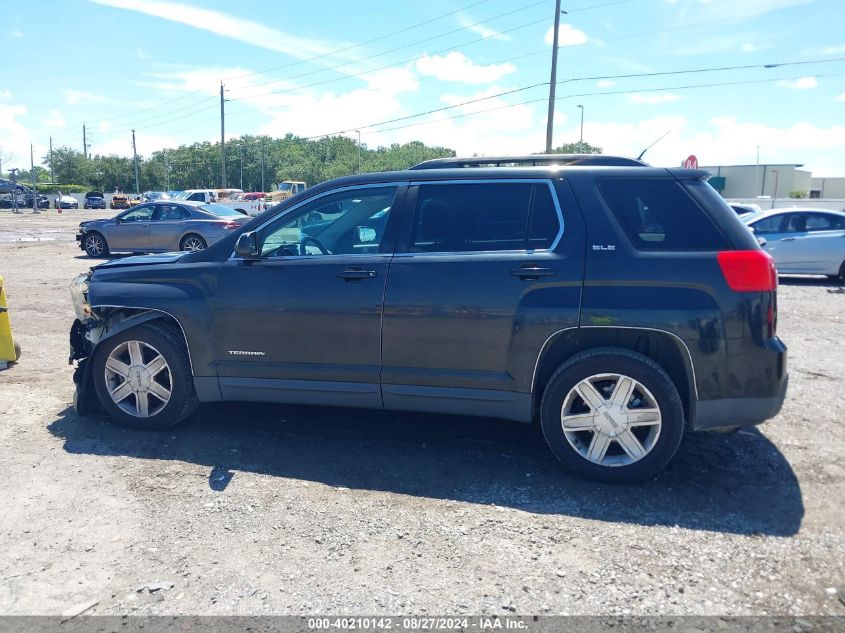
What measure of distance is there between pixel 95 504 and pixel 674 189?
3910 mm

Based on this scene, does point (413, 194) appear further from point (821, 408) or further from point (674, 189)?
point (821, 408)

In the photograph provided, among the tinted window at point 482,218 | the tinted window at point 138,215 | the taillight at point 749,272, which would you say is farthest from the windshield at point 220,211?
the taillight at point 749,272

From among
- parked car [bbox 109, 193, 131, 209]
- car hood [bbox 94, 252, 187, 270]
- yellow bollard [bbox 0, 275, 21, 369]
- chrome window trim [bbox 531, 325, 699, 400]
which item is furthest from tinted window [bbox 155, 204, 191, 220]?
parked car [bbox 109, 193, 131, 209]

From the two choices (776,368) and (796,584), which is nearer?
(796,584)

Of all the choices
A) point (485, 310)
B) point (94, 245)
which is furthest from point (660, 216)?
point (94, 245)

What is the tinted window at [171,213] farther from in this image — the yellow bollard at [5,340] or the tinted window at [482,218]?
the tinted window at [482,218]

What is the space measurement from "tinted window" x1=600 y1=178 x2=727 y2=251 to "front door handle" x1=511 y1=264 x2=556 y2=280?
0.54 metres

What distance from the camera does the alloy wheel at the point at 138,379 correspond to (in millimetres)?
5005

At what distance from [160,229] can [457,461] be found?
15.5 metres

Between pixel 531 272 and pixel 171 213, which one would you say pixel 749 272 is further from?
pixel 171 213

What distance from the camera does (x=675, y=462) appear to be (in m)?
4.50

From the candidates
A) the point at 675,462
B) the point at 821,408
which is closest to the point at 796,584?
the point at 675,462

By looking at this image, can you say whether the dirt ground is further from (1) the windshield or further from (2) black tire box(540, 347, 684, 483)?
(1) the windshield

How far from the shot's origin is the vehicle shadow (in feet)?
12.8
